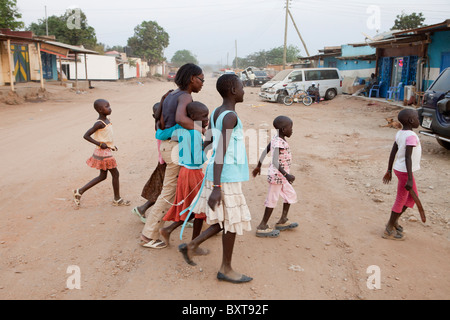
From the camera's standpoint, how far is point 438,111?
6.74 m

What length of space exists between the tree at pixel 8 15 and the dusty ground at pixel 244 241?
2227 cm

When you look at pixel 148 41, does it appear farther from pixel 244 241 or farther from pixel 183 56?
pixel 244 241

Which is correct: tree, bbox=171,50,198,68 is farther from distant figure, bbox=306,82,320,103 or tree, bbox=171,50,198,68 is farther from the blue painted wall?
the blue painted wall

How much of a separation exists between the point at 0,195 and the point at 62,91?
755 inches

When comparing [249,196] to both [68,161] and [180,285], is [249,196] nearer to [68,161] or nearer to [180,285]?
[180,285]

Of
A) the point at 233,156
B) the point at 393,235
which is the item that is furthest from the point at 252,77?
the point at 233,156

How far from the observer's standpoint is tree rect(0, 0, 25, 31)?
967 inches

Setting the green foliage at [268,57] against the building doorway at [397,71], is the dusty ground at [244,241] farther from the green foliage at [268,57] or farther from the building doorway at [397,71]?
the green foliage at [268,57]

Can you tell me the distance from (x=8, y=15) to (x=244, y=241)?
28.6 m

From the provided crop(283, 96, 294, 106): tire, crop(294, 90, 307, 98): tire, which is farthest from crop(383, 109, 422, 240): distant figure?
crop(294, 90, 307, 98): tire

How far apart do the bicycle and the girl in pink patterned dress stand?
45.9ft

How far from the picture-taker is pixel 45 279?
295 centimetres
